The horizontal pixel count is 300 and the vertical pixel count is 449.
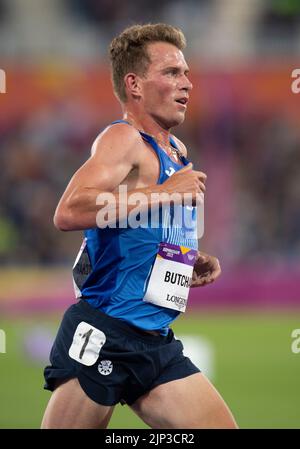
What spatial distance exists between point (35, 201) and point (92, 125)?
1.78 meters

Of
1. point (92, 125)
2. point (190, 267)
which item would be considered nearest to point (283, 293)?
point (92, 125)

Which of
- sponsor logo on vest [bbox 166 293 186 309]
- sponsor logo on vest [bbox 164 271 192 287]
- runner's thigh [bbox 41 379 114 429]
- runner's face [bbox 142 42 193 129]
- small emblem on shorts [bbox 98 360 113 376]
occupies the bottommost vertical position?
runner's thigh [bbox 41 379 114 429]

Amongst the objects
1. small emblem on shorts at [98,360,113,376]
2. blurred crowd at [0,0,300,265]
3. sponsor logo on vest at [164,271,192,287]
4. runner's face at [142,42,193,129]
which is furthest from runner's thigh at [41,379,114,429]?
blurred crowd at [0,0,300,265]

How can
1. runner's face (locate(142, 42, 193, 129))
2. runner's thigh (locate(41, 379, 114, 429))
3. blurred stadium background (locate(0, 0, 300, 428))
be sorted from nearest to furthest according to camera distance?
runner's thigh (locate(41, 379, 114, 429)) < runner's face (locate(142, 42, 193, 129)) < blurred stadium background (locate(0, 0, 300, 428))

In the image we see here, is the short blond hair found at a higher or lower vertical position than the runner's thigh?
higher

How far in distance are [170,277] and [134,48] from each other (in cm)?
117

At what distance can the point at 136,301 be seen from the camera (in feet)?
14.0

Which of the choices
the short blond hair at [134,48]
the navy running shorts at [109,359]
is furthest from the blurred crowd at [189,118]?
the navy running shorts at [109,359]

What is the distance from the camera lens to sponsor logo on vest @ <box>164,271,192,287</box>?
4312mm

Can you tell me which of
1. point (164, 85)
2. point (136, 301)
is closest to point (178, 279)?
point (136, 301)

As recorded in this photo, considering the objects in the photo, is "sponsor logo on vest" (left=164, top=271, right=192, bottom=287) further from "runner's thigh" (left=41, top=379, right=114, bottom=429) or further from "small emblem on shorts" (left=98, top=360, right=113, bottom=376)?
"runner's thigh" (left=41, top=379, right=114, bottom=429)

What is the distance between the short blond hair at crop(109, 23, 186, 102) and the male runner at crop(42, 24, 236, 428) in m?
0.02

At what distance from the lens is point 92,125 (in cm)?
1680

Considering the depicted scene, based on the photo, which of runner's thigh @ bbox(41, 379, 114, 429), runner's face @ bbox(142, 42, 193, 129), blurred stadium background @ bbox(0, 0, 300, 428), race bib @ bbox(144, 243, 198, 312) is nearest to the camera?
runner's thigh @ bbox(41, 379, 114, 429)
